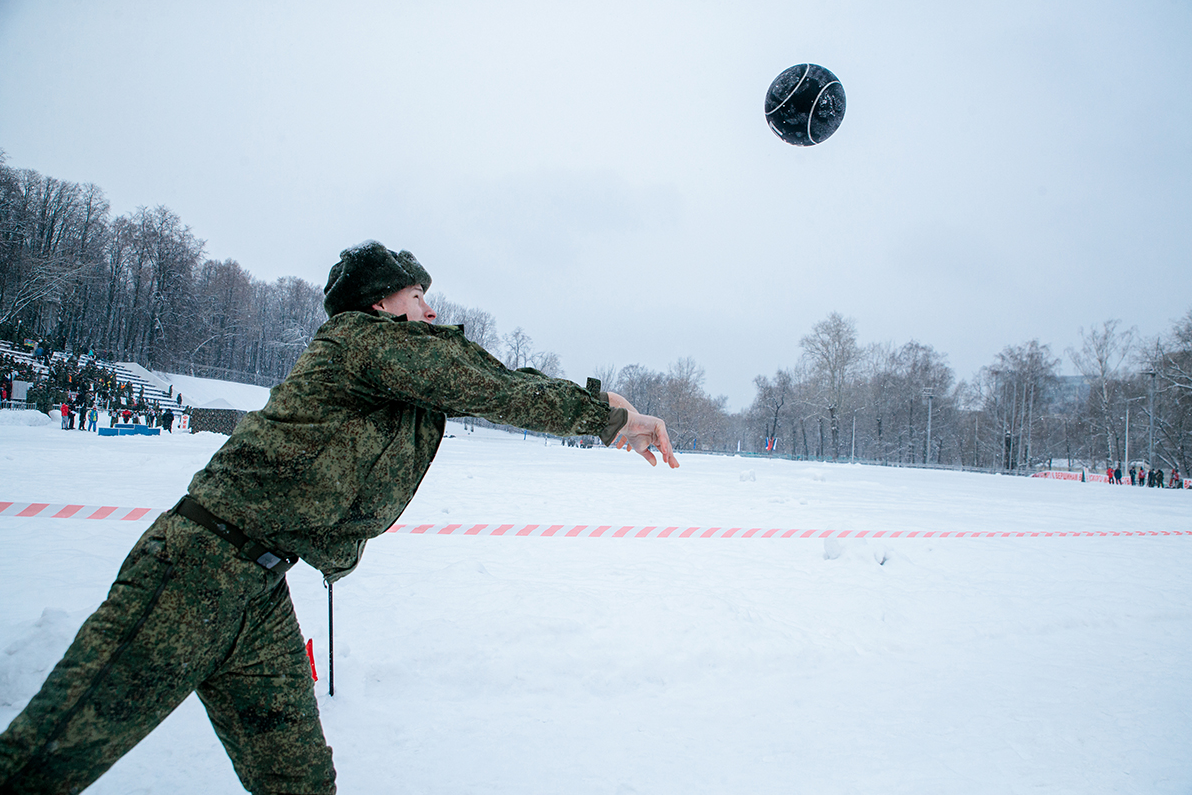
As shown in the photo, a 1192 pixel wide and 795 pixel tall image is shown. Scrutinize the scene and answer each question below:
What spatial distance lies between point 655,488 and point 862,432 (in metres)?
68.6

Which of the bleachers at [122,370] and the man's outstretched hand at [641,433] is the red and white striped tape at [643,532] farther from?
the bleachers at [122,370]

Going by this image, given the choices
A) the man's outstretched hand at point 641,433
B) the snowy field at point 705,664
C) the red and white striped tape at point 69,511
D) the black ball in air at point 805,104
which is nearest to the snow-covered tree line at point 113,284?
the red and white striped tape at point 69,511

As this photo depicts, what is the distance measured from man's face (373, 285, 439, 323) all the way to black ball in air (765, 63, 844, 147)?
498 cm

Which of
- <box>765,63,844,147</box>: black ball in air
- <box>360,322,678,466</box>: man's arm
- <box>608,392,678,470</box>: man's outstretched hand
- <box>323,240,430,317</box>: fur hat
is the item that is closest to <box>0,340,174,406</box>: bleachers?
<box>765,63,844,147</box>: black ball in air

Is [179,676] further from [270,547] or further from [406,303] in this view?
[406,303]

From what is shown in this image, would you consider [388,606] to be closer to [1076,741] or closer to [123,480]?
[1076,741]

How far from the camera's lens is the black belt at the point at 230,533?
1.64 m

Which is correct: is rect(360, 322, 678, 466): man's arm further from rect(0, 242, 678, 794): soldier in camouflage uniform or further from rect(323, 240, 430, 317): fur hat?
rect(323, 240, 430, 317): fur hat

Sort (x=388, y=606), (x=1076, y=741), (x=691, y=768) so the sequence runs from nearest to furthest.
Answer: (x=691, y=768), (x=1076, y=741), (x=388, y=606)

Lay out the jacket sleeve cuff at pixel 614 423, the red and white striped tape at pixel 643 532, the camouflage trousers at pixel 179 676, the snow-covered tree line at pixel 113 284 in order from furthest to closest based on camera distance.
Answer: the snow-covered tree line at pixel 113 284 → the red and white striped tape at pixel 643 532 → the jacket sleeve cuff at pixel 614 423 → the camouflage trousers at pixel 179 676

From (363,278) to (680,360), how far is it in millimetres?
85036

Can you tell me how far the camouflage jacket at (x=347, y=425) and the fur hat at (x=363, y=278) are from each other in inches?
12.1

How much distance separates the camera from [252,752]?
1.81 metres

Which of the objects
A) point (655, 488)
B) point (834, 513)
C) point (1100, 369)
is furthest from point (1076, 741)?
point (1100, 369)
